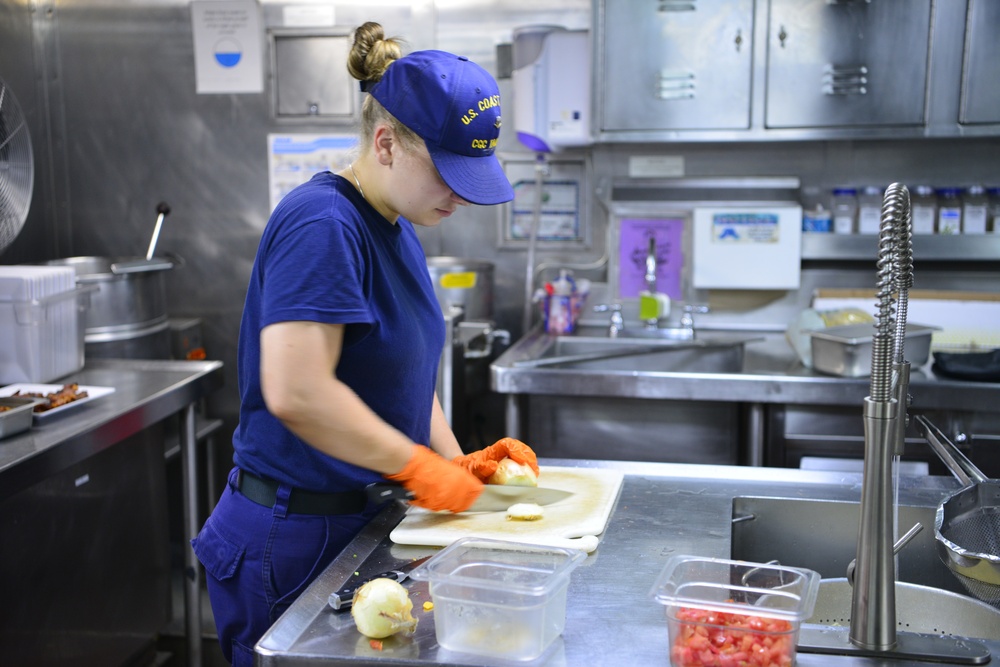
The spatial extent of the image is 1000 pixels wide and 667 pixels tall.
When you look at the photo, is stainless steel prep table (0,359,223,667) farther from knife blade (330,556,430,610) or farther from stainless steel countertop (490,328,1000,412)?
knife blade (330,556,430,610)

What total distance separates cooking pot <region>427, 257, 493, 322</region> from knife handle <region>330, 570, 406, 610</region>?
208cm

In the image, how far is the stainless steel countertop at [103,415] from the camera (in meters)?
2.04

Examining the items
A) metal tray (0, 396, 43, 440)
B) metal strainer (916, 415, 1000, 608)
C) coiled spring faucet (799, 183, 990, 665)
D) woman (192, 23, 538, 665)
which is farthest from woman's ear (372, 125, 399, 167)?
metal tray (0, 396, 43, 440)

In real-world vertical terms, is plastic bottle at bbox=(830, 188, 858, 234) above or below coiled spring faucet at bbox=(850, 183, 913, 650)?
above

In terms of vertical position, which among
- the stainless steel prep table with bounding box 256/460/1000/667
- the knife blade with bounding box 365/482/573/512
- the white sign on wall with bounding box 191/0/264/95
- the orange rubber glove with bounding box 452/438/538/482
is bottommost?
the stainless steel prep table with bounding box 256/460/1000/667

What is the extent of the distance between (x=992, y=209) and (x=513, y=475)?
2529mm


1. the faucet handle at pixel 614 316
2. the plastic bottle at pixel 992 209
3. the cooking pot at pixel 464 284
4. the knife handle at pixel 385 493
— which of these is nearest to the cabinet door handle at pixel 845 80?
the plastic bottle at pixel 992 209

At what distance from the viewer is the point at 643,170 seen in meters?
3.60

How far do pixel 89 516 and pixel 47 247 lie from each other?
74.1 inches

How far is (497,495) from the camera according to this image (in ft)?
5.16

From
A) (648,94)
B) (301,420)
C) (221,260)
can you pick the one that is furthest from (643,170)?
(301,420)

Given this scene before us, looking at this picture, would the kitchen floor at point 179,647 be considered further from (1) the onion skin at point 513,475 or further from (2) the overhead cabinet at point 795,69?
(2) the overhead cabinet at point 795,69

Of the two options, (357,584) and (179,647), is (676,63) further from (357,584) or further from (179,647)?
(179,647)

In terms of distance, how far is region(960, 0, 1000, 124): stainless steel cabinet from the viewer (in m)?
3.01
